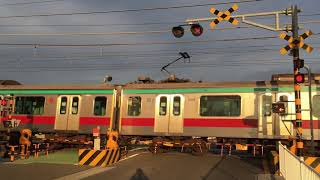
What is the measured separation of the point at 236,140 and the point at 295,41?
253 inches

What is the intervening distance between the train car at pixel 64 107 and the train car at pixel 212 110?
46.3 inches

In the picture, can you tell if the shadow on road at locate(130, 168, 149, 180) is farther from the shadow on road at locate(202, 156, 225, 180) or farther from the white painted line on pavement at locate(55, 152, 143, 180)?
the shadow on road at locate(202, 156, 225, 180)

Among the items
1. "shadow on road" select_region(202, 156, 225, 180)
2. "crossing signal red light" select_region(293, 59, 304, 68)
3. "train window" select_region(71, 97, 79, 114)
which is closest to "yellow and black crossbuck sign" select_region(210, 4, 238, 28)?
"crossing signal red light" select_region(293, 59, 304, 68)

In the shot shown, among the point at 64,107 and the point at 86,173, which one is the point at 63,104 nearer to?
the point at 64,107

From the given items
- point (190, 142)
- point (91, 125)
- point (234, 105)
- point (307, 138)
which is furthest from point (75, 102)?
point (307, 138)

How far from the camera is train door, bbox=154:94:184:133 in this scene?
67.1 ft

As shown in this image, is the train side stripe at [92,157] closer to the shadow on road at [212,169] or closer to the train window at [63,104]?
the shadow on road at [212,169]

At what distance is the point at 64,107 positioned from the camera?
23.0m

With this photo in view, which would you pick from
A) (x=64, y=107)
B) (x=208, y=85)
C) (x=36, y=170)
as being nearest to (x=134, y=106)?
(x=208, y=85)

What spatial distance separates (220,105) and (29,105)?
1158cm

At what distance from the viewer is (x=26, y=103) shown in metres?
24.2

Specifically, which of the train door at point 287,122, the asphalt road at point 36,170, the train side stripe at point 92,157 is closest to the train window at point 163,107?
the train side stripe at point 92,157

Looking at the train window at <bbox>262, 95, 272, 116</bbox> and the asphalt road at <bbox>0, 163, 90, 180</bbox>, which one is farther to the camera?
the train window at <bbox>262, 95, 272, 116</bbox>

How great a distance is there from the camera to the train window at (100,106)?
2203cm
